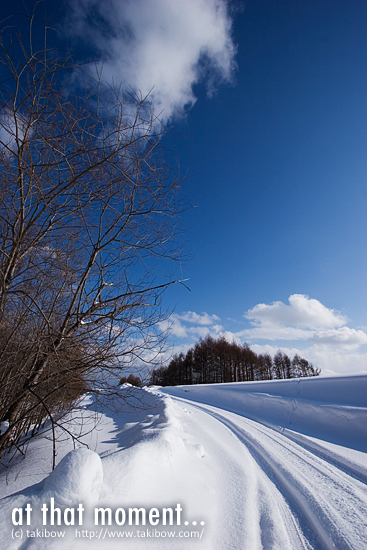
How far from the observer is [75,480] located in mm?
2000

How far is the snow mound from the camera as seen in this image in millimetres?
1950

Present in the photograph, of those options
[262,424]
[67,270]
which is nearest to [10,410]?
[67,270]

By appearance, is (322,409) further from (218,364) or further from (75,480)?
(218,364)

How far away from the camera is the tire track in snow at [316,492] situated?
2.36 m

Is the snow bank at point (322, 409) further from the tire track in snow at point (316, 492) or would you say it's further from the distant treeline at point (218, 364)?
the distant treeline at point (218, 364)

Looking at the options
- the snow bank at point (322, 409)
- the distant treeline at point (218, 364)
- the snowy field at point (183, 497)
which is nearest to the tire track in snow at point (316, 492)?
the snowy field at point (183, 497)

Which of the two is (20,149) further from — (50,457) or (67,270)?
(50,457)

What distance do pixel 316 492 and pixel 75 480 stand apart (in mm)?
2860

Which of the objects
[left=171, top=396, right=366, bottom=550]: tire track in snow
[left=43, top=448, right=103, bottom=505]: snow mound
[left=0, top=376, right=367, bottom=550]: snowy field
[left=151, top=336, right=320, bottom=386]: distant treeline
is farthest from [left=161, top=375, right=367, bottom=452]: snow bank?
[left=151, top=336, right=320, bottom=386]: distant treeline

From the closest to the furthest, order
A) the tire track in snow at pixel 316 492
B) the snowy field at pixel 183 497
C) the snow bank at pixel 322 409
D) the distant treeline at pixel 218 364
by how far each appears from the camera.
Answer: the snowy field at pixel 183 497 → the tire track in snow at pixel 316 492 → the snow bank at pixel 322 409 → the distant treeline at pixel 218 364

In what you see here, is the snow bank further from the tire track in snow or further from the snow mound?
the snow mound

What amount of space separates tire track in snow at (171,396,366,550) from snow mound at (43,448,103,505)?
1.92 metres

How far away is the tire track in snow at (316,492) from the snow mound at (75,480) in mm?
1923

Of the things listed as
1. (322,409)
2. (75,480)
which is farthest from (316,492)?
(322,409)
